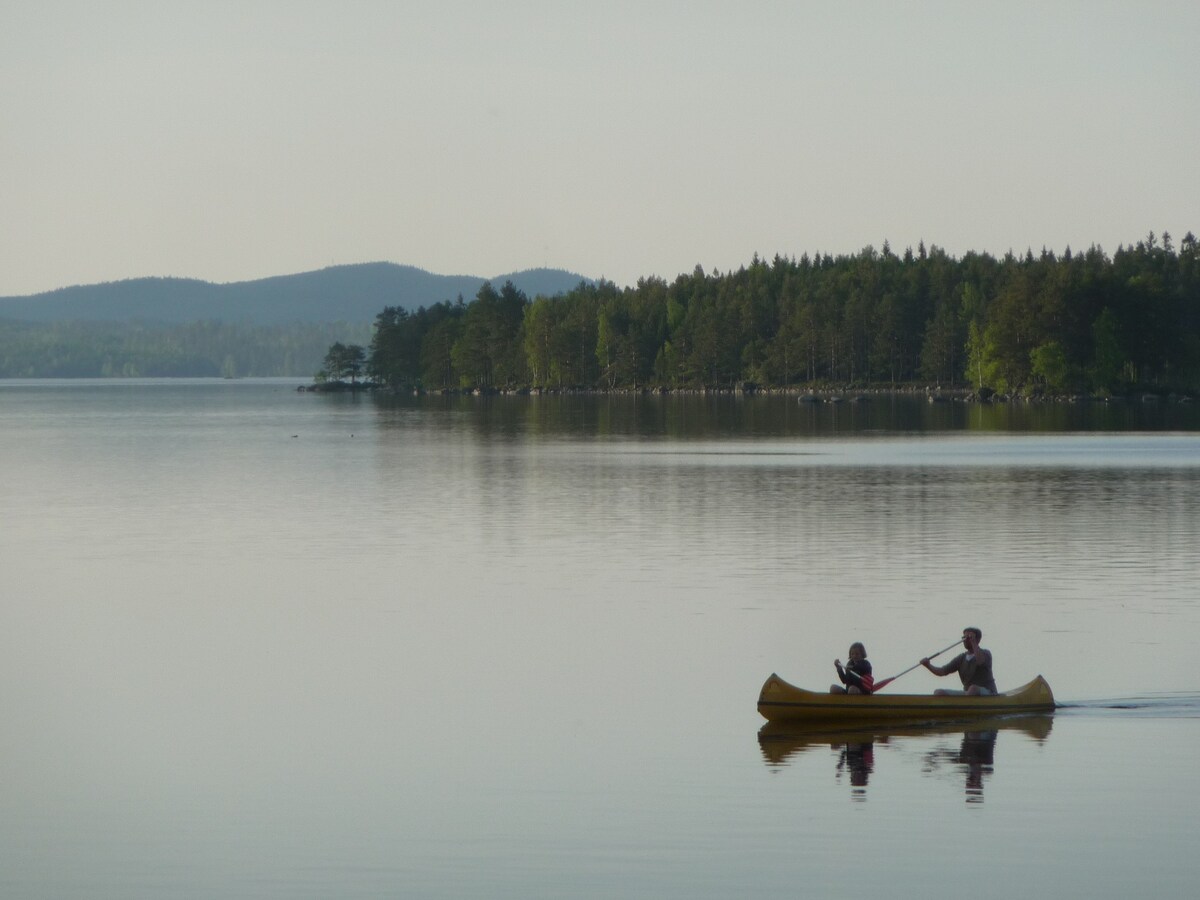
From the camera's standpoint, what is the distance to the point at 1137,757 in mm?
22984

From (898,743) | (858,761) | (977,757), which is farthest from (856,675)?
(977,757)

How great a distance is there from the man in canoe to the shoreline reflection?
0.59 m

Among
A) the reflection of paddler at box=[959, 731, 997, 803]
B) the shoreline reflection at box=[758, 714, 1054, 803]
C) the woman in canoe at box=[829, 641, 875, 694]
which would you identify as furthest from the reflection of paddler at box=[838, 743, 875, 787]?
the reflection of paddler at box=[959, 731, 997, 803]

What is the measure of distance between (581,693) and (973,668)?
6.40m

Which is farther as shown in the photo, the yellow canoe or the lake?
the yellow canoe

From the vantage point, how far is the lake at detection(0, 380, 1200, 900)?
1884cm

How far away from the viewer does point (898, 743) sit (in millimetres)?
24297

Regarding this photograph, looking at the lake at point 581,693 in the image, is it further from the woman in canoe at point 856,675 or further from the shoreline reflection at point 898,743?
the woman in canoe at point 856,675

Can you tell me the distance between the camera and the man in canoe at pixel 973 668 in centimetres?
2562

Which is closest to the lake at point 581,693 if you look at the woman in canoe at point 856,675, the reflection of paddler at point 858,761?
the reflection of paddler at point 858,761

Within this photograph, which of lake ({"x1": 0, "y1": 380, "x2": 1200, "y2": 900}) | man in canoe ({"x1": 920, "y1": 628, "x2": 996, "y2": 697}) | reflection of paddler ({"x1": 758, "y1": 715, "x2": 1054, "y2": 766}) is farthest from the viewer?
man in canoe ({"x1": 920, "y1": 628, "x2": 996, "y2": 697})

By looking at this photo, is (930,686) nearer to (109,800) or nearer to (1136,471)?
(109,800)

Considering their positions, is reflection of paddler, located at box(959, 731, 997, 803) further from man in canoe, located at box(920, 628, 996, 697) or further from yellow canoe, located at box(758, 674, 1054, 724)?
man in canoe, located at box(920, 628, 996, 697)

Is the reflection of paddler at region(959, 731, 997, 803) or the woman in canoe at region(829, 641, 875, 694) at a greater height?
the woman in canoe at region(829, 641, 875, 694)
